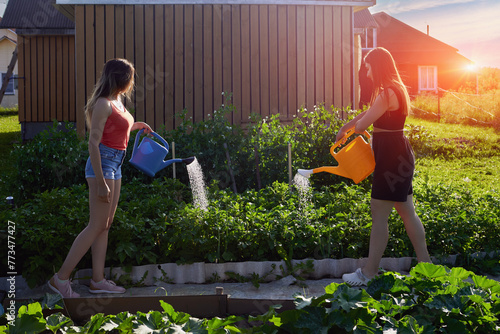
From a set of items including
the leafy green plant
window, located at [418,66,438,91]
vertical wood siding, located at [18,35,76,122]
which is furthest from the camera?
window, located at [418,66,438,91]

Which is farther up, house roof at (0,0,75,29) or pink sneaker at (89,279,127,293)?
house roof at (0,0,75,29)

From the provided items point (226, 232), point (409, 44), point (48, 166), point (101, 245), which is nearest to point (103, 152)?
point (101, 245)

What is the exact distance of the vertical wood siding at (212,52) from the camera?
28.6ft

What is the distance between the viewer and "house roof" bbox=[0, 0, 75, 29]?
1357 centimetres

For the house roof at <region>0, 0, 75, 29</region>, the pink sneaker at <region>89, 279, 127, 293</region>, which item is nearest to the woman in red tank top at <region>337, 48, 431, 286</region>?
the pink sneaker at <region>89, 279, 127, 293</region>

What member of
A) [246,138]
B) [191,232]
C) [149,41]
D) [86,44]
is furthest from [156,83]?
[191,232]

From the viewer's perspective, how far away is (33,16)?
14742 mm

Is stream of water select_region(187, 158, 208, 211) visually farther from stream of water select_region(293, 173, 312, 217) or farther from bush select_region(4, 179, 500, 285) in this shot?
stream of water select_region(293, 173, 312, 217)

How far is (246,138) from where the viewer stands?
6742 millimetres

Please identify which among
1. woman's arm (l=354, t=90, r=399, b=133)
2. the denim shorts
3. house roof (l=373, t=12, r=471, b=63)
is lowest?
the denim shorts

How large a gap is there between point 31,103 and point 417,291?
1316cm

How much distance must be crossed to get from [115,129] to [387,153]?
6.03ft

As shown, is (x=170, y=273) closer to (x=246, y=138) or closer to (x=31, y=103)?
(x=246, y=138)

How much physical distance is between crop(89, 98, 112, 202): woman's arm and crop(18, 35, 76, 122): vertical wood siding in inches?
430
